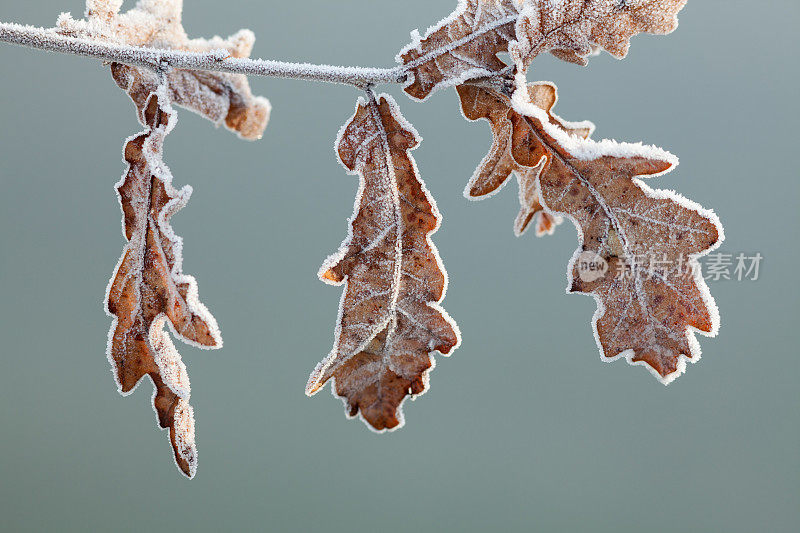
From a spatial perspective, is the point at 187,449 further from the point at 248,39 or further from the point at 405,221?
the point at 248,39

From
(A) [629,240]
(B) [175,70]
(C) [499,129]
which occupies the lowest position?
(A) [629,240]

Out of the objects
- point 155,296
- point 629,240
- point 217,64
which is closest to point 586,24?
point 629,240

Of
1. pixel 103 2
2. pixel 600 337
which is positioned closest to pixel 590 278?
pixel 600 337

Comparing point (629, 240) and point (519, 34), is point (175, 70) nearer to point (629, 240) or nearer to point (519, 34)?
point (519, 34)

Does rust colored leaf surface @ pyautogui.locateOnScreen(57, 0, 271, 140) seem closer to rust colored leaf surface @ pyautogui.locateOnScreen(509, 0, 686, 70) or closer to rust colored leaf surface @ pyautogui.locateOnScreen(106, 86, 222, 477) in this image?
rust colored leaf surface @ pyautogui.locateOnScreen(106, 86, 222, 477)

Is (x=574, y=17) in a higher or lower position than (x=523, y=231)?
higher

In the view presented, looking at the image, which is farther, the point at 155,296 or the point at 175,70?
the point at 175,70

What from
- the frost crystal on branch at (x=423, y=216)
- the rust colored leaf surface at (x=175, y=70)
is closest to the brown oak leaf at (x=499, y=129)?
the frost crystal on branch at (x=423, y=216)
